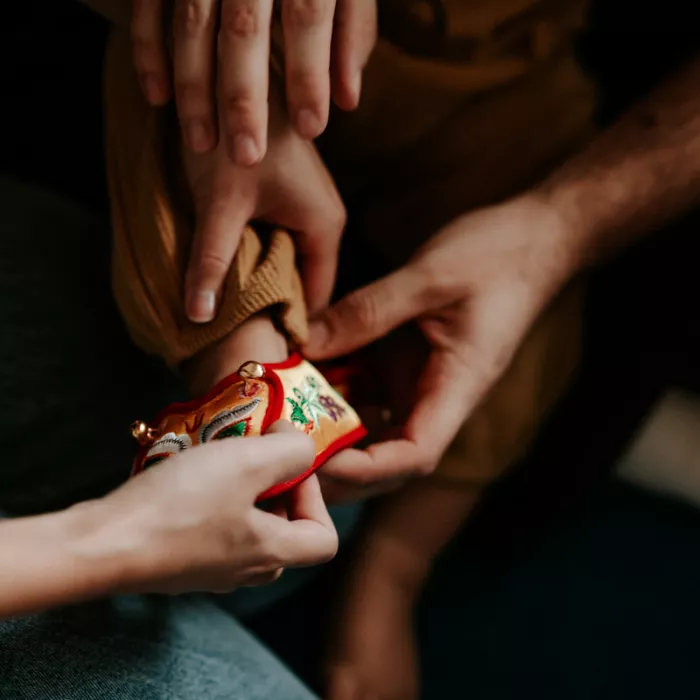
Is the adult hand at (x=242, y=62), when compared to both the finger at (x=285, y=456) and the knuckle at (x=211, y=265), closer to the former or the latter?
the knuckle at (x=211, y=265)

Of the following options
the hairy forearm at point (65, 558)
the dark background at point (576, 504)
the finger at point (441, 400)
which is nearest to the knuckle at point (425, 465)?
the finger at point (441, 400)

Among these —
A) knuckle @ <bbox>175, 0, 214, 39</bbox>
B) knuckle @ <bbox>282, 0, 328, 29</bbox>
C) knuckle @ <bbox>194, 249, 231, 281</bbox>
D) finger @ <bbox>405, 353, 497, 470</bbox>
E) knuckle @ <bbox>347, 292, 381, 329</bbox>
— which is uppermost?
knuckle @ <bbox>282, 0, 328, 29</bbox>

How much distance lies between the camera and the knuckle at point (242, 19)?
1.37 ft

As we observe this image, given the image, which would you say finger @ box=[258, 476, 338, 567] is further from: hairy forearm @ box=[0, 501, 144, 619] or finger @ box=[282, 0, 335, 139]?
finger @ box=[282, 0, 335, 139]

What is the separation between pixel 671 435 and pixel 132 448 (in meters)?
0.70

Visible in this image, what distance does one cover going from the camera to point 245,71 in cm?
42

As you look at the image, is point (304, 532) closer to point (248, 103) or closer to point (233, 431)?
point (233, 431)

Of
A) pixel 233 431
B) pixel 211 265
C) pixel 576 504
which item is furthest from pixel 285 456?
pixel 576 504

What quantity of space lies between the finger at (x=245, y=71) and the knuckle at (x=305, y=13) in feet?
0.04

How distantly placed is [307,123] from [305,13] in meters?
0.06

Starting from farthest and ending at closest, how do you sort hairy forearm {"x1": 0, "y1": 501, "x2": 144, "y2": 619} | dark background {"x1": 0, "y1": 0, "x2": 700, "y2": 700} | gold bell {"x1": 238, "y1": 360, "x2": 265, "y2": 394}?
dark background {"x1": 0, "y1": 0, "x2": 700, "y2": 700} → gold bell {"x1": 238, "y1": 360, "x2": 265, "y2": 394} → hairy forearm {"x1": 0, "y1": 501, "x2": 144, "y2": 619}

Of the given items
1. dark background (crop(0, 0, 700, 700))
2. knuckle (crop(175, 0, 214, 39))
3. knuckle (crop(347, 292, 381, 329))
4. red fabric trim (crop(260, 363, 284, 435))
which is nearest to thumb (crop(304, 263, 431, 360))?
Answer: knuckle (crop(347, 292, 381, 329))

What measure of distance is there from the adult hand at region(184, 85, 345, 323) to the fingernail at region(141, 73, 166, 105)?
40 mm

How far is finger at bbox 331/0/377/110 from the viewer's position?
0.46 m
